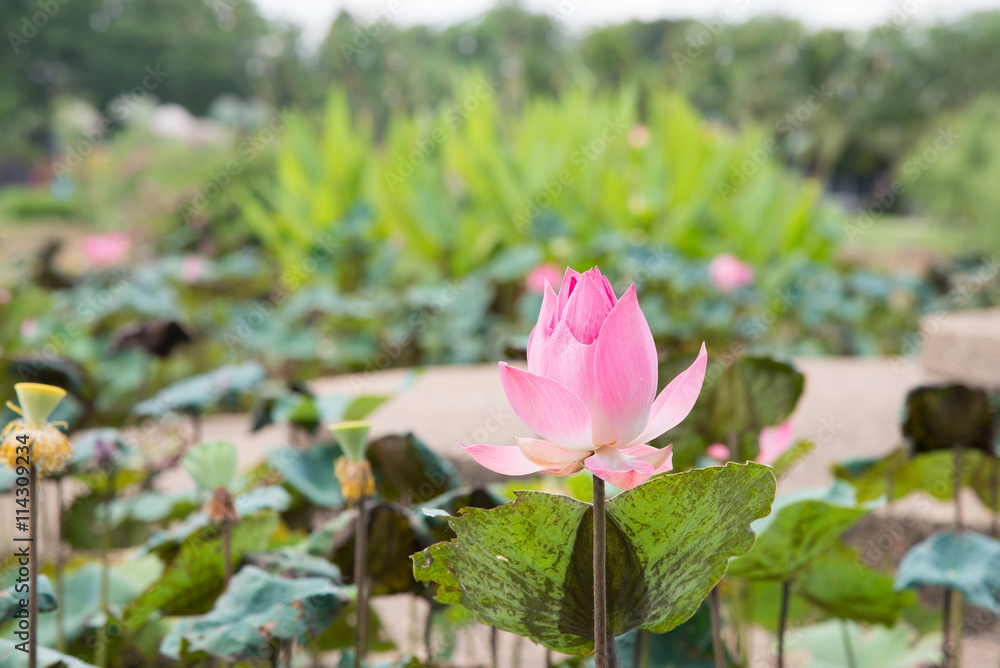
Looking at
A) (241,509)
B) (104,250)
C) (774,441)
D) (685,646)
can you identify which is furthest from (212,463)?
(104,250)

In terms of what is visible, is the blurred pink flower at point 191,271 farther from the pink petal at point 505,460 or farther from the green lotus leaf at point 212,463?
the pink petal at point 505,460

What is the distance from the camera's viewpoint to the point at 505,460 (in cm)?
44

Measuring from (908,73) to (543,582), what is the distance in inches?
1007

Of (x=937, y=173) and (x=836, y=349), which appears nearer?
(x=836, y=349)

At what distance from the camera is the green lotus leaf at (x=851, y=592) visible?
0.85 metres

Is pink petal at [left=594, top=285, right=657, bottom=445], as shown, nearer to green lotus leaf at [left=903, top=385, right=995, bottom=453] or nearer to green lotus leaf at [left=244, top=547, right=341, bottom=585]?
green lotus leaf at [left=244, top=547, right=341, bottom=585]

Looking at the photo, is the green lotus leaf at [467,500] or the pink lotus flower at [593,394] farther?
the green lotus leaf at [467,500]

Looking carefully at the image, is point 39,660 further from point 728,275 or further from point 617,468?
point 728,275

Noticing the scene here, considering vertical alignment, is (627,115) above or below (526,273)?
above

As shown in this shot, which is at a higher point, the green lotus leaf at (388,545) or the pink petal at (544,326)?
the pink petal at (544,326)

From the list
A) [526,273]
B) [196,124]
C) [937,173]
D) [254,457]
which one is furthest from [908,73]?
[254,457]

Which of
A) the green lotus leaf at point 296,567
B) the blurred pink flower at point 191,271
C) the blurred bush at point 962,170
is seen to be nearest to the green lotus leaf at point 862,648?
the green lotus leaf at point 296,567

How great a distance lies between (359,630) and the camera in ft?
2.19

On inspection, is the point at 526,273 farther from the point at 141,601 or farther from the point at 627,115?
the point at 141,601
